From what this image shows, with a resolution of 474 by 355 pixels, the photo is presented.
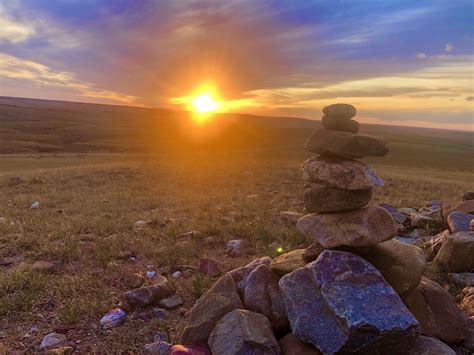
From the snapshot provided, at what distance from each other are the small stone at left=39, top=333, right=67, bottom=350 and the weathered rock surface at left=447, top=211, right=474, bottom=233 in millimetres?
7527

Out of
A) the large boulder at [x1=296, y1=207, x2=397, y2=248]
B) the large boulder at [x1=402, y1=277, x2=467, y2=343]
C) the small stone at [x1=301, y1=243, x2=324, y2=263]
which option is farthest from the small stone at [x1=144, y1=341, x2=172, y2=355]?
the large boulder at [x1=402, y1=277, x2=467, y2=343]

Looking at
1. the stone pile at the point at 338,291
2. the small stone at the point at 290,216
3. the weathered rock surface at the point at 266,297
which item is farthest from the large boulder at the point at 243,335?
the small stone at the point at 290,216

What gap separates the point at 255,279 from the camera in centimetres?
576

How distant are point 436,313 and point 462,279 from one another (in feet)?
6.27

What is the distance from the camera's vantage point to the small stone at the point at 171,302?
21.4 ft

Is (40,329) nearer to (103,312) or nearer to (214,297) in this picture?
(103,312)

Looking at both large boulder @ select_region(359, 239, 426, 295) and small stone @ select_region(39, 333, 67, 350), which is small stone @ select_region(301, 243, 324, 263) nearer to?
large boulder @ select_region(359, 239, 426, 295)

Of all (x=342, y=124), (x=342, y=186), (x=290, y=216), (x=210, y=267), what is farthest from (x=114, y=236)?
(x=342, y=124)

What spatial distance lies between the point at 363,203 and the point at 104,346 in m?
4.17

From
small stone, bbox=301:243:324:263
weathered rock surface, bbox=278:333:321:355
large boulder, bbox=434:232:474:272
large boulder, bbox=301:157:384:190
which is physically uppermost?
large boulder, bbox=301:157:384:190

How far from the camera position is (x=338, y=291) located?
15.2 ft

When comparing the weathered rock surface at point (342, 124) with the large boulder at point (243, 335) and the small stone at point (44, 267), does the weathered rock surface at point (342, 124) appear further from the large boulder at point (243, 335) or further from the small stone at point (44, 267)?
the small stone at point (44, 267)

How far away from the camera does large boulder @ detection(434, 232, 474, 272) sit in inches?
274

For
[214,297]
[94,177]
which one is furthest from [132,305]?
[94,177]
